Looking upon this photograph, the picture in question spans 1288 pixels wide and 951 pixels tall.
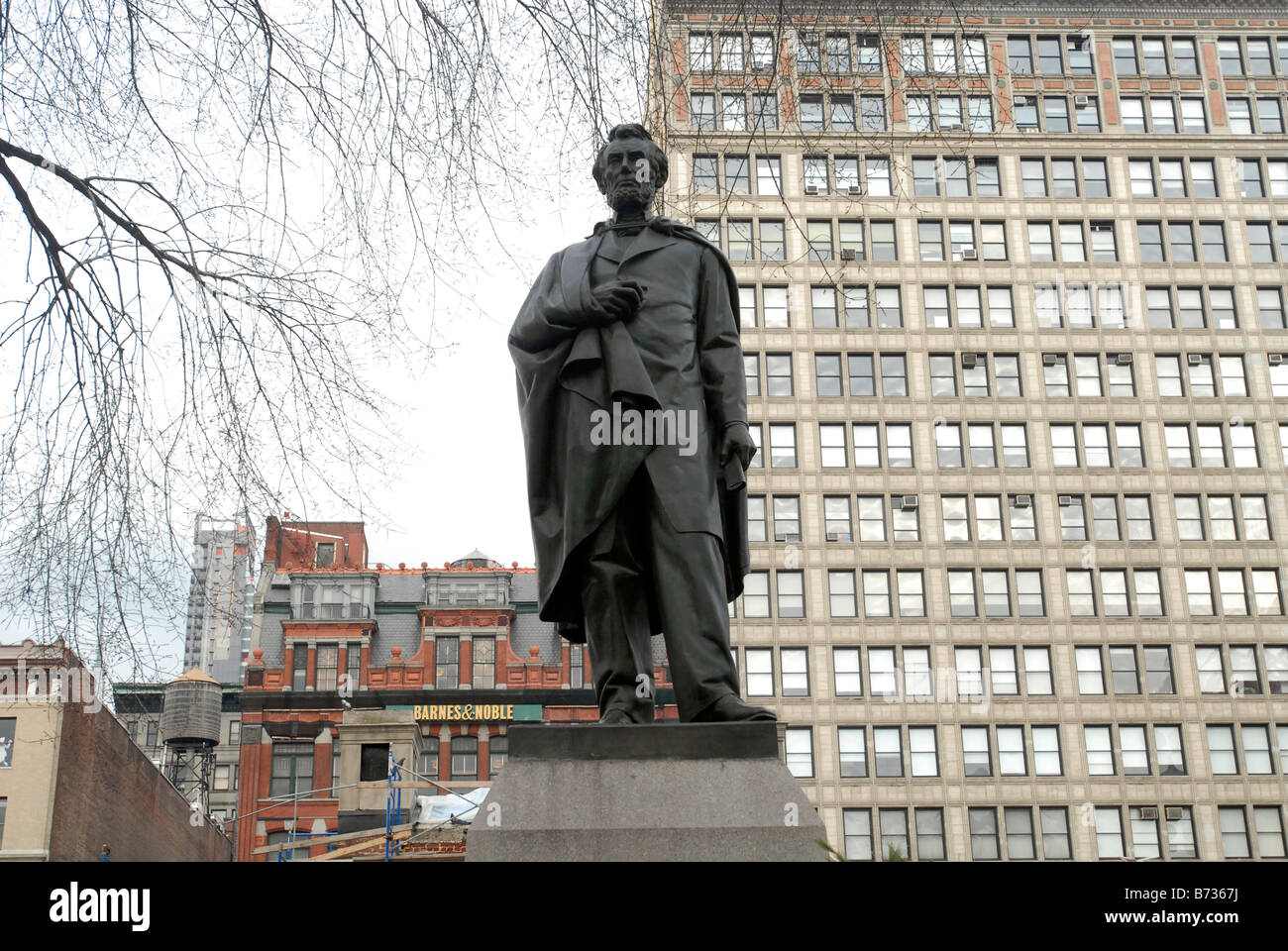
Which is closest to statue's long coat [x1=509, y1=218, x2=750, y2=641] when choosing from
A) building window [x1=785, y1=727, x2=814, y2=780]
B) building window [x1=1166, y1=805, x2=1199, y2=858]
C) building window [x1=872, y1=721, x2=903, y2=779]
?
building window [x1=785, y1=727, x2=814, y2=780]

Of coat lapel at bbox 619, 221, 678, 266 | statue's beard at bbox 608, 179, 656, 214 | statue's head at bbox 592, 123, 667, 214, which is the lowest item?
coat lapel at bbox 619, 221, 678, 266

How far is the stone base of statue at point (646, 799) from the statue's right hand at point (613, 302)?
Answer: 2027 millimetres

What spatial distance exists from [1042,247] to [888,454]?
466 inches

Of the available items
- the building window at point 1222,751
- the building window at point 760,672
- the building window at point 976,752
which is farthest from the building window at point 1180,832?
the building window at point 760,672

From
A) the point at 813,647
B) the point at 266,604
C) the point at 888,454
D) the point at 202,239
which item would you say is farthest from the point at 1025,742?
the point at 202,239

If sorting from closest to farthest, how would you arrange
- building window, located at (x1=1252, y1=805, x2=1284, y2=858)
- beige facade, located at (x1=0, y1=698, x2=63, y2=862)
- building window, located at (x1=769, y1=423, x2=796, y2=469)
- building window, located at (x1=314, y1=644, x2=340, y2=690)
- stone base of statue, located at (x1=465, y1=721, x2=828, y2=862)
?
stone base of statue, located at (x1=465, y1=721, x2=828, y2=862) → beige facade, located at (x1=0, y1=698, x2=63, y2=862) → building window, located at (x1=1252, y1=805, x2=1284, y2=858) → building window, located at (x1=314, y1=644, x2=340, y2=690) → building window, located at (x1=769, y1=423, x2=796, y2=469)

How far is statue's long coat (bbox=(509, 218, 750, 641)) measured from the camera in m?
6.55

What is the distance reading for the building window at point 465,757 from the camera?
172ft

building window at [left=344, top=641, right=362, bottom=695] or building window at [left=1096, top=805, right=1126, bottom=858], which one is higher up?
building window at [left=344, top=641, right=362, bottom=695]

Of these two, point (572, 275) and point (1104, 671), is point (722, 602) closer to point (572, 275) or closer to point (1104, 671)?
point (572, 275)

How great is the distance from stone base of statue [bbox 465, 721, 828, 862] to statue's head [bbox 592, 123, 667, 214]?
9.31ft

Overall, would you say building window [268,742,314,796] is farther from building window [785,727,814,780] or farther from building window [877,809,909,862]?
building window [877,809,909,862]

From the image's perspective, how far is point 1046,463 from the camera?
55.8 metres

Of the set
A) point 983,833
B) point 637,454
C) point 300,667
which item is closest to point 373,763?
point 300,667
